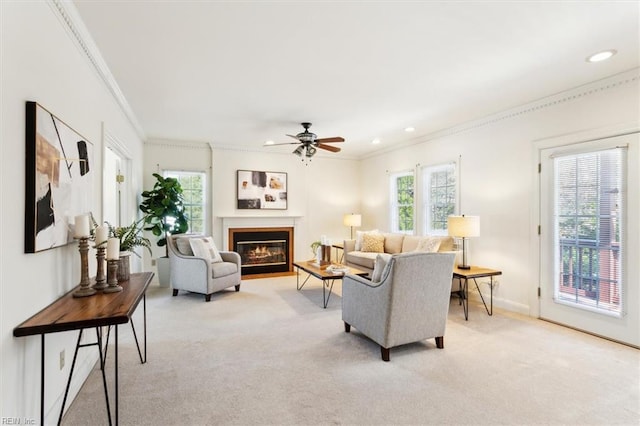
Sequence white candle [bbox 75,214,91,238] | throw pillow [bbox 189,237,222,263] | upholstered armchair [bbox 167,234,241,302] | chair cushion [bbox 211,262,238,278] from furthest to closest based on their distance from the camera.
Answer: throw pillow [bbox 189,237,222,263]
chair cushion [bbox 211,262,238,278]
upholstered armchair [bbox 167,234,241,302]
white candle [bbox 75,214,91,238]

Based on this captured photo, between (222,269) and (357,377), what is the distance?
2862 millimetres

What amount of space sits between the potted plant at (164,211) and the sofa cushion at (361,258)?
9.60 feet

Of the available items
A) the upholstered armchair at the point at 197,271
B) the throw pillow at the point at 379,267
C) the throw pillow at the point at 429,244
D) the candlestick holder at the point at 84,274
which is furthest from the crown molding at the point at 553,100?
the candlestick holder at the point at 84,274

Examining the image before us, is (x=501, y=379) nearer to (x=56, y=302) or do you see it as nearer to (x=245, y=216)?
(x=56, y=302)

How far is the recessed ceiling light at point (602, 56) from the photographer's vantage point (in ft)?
8.51

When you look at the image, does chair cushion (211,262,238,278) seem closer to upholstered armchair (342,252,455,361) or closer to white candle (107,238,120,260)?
white candle (107,238,120,260)

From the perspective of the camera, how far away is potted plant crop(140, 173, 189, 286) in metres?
5.07

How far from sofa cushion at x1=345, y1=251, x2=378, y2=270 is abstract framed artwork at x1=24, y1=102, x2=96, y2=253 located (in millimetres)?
3997

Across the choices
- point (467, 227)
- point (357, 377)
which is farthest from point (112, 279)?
point (467, 227)

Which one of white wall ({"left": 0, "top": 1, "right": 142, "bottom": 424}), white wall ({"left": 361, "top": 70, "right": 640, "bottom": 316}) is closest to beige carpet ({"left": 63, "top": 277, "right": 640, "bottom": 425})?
white wall ({"left": 0, "top": 1, "right": 142, "bottom": 424})

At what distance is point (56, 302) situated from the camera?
1884 millimetres

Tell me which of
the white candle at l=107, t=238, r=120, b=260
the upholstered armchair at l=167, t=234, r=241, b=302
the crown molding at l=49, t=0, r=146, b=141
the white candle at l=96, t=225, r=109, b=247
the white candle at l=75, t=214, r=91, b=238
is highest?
the crown molding at l=49, t=0, r=146, b=141

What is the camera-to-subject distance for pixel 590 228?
3258 millimetres

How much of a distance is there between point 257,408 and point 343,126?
12.8ft
